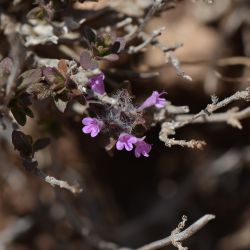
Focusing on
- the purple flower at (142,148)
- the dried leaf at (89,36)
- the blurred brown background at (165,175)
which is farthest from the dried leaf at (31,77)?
the blurred brown background at (165,175)

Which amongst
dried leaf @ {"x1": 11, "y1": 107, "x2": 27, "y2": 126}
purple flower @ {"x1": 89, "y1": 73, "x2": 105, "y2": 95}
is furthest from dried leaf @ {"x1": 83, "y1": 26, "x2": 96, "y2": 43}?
dried leaf @ {"x1": 11, "y1": 107, "x2": 27, "y2": 126}

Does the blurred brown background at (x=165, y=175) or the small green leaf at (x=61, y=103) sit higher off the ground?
the small green leaf at (x=61, y=103)

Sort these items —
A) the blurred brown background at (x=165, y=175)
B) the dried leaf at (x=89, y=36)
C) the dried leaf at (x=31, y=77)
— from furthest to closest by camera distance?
1. the blurred brown background at (x=165, y=175)
2. the dried leaf at (x=89, y=36)
3. the dried leaf at (x=31, y=77)

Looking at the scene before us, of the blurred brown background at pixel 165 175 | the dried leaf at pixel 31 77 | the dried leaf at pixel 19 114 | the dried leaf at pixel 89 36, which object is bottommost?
the blurred brown background at pixel 165 175

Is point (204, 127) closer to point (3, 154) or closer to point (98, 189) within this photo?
point (98, 189)

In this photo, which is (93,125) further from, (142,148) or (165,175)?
(165,175)

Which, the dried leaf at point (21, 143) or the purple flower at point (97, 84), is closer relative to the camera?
the purple flower at point (97, 84)

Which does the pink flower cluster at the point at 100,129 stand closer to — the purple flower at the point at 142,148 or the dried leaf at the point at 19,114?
the purple flower at the point at 142,148

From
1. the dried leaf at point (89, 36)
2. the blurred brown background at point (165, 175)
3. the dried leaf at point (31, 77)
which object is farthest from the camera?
the blurred brown background at point (165, 175)
